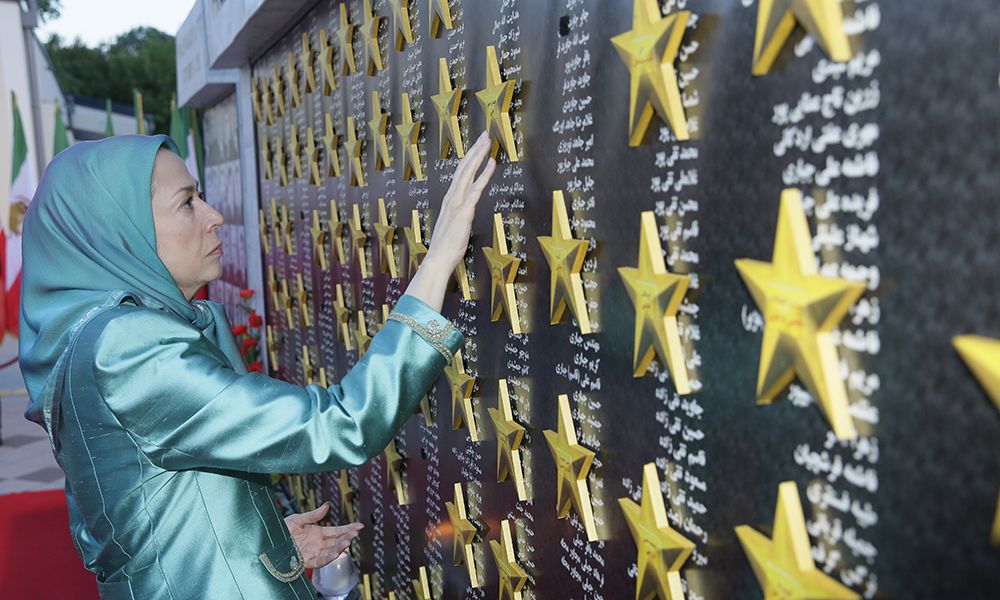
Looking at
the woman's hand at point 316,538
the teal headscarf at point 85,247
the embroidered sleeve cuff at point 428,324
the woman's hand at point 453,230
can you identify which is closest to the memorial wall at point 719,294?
the woman's hand at point 453,230

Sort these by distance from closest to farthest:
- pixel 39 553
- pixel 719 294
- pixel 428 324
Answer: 1. pixel 719 294
2. pixel 428 324
3. pixel 39 553

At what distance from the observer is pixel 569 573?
1759 millimetres

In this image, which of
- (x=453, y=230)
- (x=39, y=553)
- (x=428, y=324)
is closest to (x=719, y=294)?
(x=428, y=324)

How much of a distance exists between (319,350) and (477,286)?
1.85 m

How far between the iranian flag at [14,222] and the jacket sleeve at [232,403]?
10.6m

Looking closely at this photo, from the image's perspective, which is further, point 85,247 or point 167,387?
point 85,247

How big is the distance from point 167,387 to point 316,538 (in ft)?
3.15

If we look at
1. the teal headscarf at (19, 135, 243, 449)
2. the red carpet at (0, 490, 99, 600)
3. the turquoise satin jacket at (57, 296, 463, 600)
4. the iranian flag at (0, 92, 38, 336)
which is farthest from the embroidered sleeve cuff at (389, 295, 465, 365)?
the iranian flag at (0, 92, 38, 336)

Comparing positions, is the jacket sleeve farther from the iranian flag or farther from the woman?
the iranian flag

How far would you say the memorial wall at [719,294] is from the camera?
83 centimetres

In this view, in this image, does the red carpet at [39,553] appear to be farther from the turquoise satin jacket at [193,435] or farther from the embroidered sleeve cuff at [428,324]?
the embroidered sleeve cuff at [428,324]

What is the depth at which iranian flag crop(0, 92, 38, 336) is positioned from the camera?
10930 millimetres

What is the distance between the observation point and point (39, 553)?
4.51 m

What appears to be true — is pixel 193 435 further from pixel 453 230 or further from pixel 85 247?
pixel 453 230
